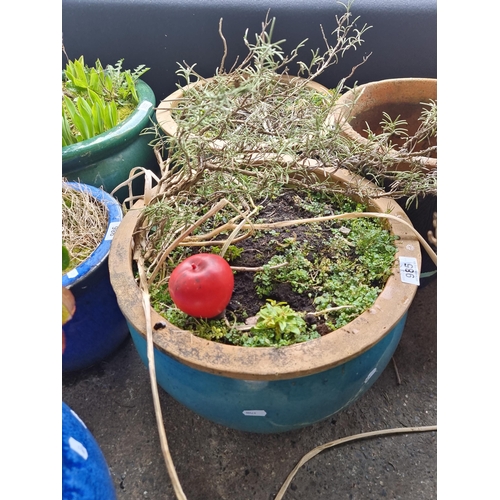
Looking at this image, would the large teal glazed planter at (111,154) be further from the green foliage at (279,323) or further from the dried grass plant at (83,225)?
the green foliage at (279,323)

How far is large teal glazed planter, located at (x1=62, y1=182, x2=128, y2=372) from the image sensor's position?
1081 mm

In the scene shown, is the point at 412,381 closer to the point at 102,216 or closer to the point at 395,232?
the point at 395,232

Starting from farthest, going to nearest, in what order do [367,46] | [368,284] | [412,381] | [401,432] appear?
[367,46] → [412,381] → [401,432] → [368,284]

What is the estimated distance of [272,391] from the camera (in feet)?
2.59

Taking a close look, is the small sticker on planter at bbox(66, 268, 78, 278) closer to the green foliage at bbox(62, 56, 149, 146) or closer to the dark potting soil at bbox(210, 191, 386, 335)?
the dark potting soil at bbox(210, 191, 386, 335)

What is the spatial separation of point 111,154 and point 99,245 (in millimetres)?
418

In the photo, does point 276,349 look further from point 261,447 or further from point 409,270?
point 261,447

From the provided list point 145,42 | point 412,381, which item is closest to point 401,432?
point 412,381

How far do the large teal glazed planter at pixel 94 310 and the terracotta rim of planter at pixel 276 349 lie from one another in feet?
0.77

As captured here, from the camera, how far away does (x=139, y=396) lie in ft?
4.22

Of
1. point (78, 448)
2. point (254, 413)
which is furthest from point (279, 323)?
point (78, 448)

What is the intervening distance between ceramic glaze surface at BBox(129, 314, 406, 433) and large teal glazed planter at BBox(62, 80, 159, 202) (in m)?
0.72

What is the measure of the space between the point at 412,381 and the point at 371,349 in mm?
581

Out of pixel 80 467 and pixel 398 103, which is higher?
pixel 398 103
